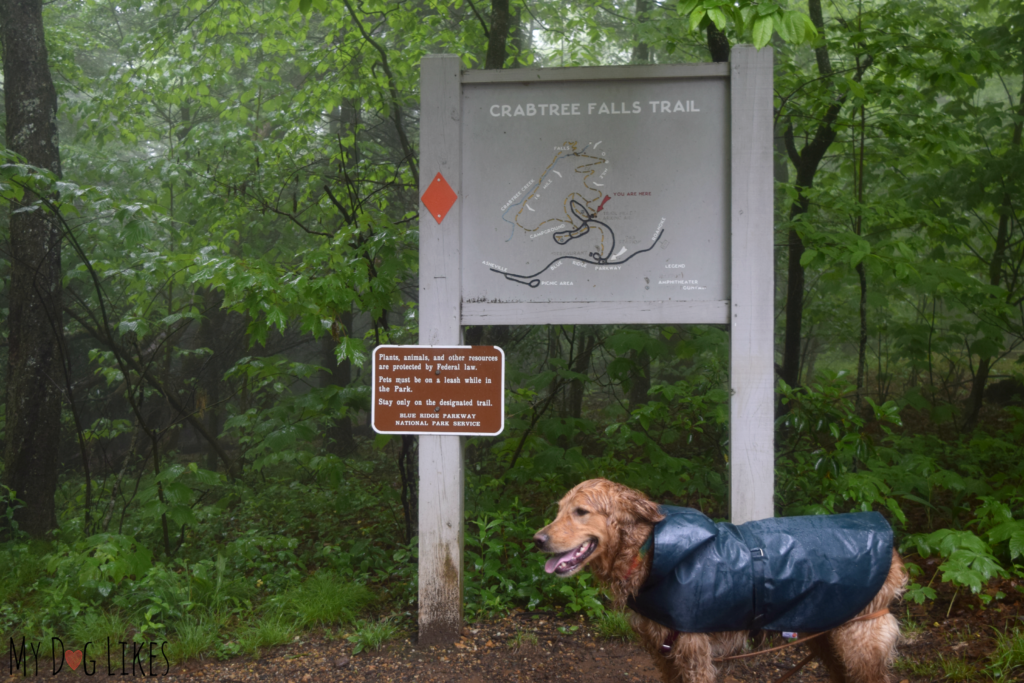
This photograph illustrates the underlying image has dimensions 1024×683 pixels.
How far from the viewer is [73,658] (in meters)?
3.74

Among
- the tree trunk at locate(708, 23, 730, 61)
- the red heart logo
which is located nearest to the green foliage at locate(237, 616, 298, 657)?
the red heart logo

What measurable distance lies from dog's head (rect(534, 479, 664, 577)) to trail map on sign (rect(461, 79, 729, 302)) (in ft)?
4.41

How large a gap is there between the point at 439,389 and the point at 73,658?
104 inches

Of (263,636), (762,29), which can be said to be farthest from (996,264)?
(263,636)

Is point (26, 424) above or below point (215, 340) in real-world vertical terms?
below

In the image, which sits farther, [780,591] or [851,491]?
[851,491]

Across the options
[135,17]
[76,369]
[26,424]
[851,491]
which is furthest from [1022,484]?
[135,17]

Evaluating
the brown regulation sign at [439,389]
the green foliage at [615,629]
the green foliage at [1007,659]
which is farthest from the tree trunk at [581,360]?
the green foliage at [1007,659]

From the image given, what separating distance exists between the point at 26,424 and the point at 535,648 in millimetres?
5302

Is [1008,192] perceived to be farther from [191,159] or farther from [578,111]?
[191,159]

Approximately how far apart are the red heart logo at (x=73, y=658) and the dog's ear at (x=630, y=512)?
3342 mm

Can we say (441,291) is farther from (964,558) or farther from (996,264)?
(996,264)

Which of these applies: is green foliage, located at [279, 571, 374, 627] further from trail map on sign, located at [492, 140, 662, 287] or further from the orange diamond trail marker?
the orange diamond trail marker

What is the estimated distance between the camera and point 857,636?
99.0 inches
